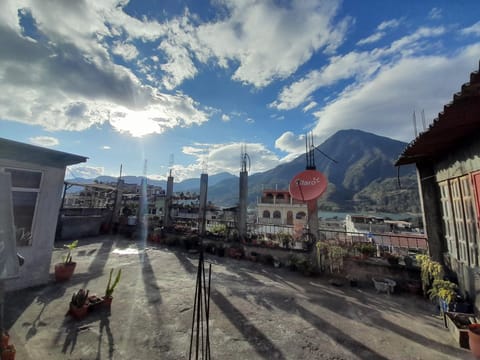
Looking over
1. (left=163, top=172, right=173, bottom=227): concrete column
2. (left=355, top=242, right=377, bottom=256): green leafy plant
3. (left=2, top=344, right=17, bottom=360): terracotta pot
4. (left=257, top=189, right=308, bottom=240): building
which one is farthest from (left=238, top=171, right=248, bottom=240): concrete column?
(left=257, top=189, right=308, bottom=240): building

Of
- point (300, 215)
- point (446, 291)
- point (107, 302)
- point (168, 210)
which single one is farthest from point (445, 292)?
point (300, 215)

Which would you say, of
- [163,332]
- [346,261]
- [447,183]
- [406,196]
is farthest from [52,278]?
[406,196]

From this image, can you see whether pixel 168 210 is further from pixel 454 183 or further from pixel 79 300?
pixel 454 183

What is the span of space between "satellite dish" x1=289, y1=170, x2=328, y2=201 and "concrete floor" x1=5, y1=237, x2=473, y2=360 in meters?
2.61

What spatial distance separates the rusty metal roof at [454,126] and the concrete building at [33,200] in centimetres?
764

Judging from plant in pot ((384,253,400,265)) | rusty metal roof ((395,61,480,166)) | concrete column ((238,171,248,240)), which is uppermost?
rusty metal roof ((395,61,480,166))

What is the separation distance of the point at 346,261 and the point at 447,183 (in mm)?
3228

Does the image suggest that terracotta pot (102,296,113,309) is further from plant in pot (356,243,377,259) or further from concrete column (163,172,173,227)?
concrete column (163,172,173,227)

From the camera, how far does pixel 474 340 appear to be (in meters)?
3.02

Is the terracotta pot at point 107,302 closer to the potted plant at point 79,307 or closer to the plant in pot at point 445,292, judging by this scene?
the potted plant at point 79,307

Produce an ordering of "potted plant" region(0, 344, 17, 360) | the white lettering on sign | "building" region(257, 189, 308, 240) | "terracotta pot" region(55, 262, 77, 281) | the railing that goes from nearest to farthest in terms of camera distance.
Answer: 1. "potted plant" region(0, 344, 17, 360)
2. "terracotta pot" region(55, 262, 77, 281)
3. the white lettering on sign
4. the railing
5. "building" region(257, 189, 308, 240)

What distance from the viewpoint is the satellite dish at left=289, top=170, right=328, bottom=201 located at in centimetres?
676

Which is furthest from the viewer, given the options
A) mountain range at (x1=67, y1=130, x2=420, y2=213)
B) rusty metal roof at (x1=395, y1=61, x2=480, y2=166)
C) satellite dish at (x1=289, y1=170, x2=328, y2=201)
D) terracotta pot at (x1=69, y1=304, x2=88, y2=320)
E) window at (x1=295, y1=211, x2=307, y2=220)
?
mountain range at (x1=67, y1=130, x2=420, y2=213)

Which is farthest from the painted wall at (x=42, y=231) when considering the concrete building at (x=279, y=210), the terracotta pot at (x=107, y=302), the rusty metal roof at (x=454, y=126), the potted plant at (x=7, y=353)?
the concrete building at (x=279, y=210)
